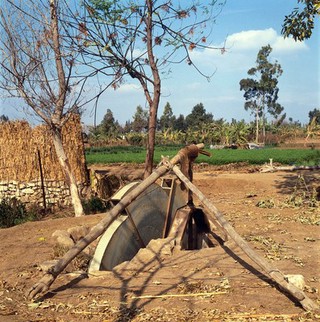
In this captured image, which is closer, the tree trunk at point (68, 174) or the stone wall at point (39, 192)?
the tree trunk at point (68, 174)

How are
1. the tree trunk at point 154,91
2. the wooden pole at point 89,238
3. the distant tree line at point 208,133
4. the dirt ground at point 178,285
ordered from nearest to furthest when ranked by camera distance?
the dirt ground at point 178,285 < the wooden pole at point 89,238 < the tree trunk at point 154,91 < the distant tree line at point 208,133

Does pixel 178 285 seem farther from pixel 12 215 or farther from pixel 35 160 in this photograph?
pixel 35 160

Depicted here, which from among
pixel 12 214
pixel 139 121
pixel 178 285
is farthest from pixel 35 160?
pixel 139 121

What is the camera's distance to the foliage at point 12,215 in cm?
906

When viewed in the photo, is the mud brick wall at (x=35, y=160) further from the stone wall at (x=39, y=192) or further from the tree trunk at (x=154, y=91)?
the tree trunk at (x=154, y=91)

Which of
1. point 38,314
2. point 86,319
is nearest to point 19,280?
point 38,314

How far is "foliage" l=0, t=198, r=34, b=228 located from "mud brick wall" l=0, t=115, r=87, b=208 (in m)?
1.65

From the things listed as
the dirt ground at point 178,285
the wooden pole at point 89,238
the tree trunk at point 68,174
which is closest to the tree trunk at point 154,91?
the tree trunk at point 68,174

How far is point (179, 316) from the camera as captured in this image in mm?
3277

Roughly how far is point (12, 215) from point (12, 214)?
5cm

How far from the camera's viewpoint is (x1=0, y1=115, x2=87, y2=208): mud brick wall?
11.5 meters

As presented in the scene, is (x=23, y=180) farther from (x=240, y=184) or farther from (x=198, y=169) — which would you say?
(x=198, y=169)

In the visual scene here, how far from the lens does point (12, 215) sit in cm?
931

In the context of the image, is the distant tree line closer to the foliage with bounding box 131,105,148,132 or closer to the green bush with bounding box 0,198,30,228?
the foliage with bounding box 131,105,148,132
